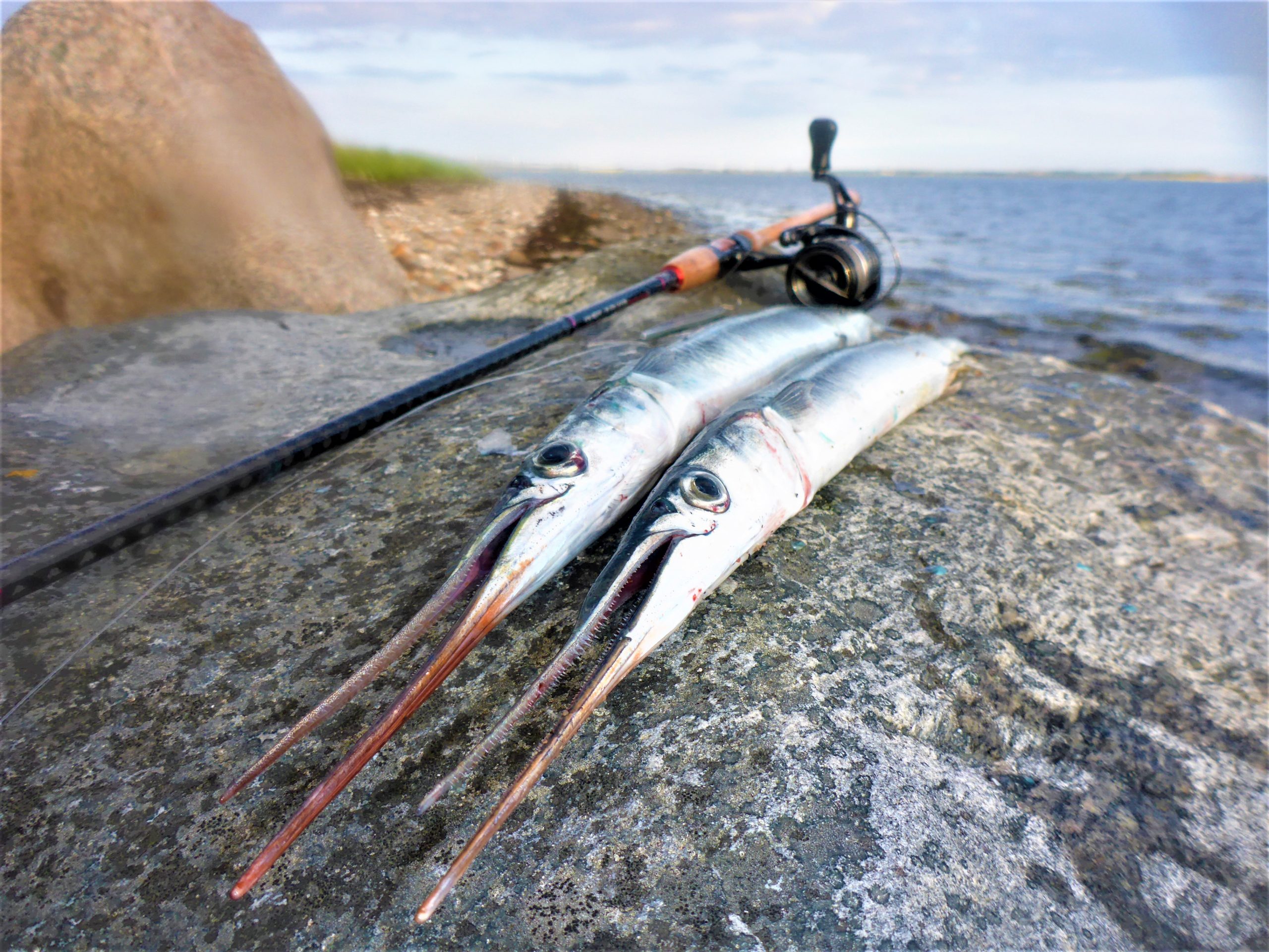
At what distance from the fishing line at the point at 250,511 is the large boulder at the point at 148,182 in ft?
10.2

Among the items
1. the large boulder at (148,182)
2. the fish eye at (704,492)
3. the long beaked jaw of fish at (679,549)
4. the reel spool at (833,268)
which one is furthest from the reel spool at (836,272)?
the large boulder at (148,182)

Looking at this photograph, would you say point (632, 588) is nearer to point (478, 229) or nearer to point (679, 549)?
point (679, 549)

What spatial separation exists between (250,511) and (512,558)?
1277mm

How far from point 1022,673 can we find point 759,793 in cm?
99

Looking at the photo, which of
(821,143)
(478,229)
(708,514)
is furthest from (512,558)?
(478,229)

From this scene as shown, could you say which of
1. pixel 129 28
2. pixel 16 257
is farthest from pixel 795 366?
pixel 129 28

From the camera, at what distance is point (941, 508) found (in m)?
2.40

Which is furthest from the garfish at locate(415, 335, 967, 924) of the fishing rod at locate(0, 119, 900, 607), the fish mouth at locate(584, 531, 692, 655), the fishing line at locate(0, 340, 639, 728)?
the fishing rod at locate(0, 119, 900, 607)

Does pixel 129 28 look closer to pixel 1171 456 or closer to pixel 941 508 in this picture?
pixel 941 508

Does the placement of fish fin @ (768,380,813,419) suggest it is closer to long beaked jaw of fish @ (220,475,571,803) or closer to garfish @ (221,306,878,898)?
garfish @ (221,306,878,898)

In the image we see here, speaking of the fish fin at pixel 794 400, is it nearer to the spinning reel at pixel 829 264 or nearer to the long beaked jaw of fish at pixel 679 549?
the long beaked jaw of fish at pixel 679 549

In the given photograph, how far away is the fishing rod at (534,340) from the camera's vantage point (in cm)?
188

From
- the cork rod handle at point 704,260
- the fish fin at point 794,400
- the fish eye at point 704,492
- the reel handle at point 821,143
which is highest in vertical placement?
the reel handle at point 821,143

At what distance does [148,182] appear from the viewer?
491cm
